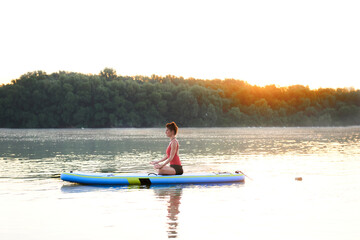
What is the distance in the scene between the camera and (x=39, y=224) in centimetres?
868

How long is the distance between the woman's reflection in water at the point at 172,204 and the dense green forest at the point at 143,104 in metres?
84.4

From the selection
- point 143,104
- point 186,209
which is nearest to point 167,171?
point 186,209

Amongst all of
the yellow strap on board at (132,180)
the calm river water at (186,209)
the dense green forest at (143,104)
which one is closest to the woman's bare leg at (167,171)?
the calm river water at (186,209)

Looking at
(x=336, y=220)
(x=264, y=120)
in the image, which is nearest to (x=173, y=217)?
(x=336, y=220)

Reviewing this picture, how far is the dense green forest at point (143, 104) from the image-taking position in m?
95.2

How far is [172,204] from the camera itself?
10781 millimetres

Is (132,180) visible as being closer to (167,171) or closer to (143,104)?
(167,171)

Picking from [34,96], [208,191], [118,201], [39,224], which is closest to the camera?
[39,224]

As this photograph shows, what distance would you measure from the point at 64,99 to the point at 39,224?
8970cm

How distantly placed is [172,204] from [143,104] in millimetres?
90209

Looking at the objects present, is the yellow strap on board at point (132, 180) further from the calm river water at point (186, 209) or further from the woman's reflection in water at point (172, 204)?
the woman's reflection in water at point (172, 204)

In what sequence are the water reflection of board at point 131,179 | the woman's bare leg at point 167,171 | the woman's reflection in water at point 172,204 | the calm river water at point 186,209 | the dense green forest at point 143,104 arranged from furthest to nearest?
the dense green forest at point 143,104 → the woman's bare leg at point 167,171 → the water reflection of board at point 131,179 → the woman's reflection in water at point 172,204 → the calm river water at point 186,209

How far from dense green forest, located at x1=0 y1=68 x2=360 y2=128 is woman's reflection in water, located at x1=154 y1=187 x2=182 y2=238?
84.4 m

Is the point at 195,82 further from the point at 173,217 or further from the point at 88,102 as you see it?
the point at 173,217
